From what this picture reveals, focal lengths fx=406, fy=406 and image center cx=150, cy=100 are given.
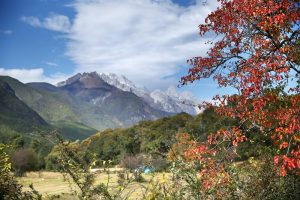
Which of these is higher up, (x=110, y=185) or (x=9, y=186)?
(x=9, y=186)

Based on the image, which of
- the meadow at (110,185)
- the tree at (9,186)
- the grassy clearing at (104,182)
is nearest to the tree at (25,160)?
the meadow at (110,185)

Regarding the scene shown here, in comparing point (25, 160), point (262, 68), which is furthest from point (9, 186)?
point (25, 160)

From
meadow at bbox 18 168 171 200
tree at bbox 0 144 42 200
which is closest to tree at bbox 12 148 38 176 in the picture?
meadow at bbox 18 168 171 200

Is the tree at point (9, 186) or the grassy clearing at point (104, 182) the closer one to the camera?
the tree at point (9, 186)

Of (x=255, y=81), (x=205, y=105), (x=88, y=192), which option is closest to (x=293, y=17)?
(x=255, y=81)

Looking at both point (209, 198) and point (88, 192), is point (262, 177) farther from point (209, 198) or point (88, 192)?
point (88, 192)

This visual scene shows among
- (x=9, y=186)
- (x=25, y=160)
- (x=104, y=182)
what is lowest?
(x=104, y=182)

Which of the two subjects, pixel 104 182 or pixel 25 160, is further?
pixel 25 160

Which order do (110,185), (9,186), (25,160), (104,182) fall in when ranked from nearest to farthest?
(9,186), (110,185), (104,182), (25,160)

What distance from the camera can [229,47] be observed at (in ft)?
35.6

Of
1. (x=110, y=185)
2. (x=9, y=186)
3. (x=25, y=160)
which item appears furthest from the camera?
(x=25, y=160)

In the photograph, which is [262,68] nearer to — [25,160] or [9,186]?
[9,186]

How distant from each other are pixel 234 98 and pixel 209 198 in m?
2.50

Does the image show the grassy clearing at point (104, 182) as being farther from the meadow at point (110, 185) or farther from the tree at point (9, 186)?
the tree at point (9, 186)
